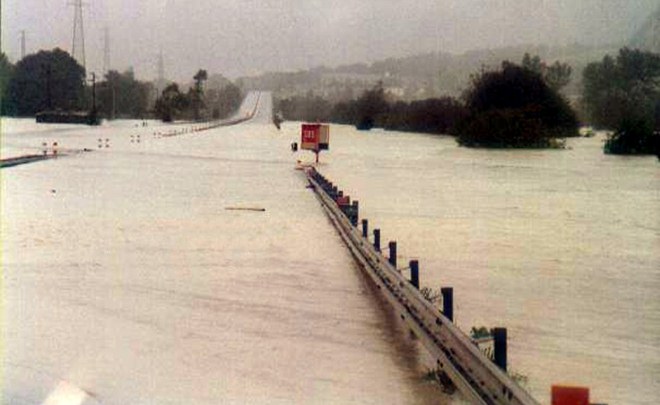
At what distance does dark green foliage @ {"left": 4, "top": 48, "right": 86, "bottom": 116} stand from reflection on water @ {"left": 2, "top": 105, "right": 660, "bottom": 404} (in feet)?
355

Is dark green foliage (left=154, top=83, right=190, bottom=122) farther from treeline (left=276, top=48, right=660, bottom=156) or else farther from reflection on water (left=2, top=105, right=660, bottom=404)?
reflection on water (left=2, top=105, right=660, bottom=404)

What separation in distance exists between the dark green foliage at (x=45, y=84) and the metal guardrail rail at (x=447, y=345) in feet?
408

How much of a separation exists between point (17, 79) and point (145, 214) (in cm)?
11879

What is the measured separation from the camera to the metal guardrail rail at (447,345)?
237 inches

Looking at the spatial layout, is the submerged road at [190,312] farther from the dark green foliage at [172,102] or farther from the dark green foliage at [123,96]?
the dark green foliage at [123,96]

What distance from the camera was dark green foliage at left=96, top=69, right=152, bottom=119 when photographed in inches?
6053

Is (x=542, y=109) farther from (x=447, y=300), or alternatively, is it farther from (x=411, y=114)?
(x=447, y=300)

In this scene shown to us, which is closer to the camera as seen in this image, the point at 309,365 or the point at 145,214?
the point at 309,365

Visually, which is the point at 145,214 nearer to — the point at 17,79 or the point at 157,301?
the point at 157,301

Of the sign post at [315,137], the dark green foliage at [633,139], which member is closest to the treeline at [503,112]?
the dark green foliage at [633,139]

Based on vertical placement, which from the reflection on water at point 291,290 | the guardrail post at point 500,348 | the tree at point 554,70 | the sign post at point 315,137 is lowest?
the reflection on water at point 291,290

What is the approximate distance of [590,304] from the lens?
1178 cm

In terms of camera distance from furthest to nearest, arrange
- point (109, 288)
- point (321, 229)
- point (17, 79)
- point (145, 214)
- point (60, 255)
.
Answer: point (17, 79) < point (145, 214) < point (321, 229) < point (60, 255) < point (109, 288)

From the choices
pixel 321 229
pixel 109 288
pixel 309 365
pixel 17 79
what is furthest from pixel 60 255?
pixel 17 79
